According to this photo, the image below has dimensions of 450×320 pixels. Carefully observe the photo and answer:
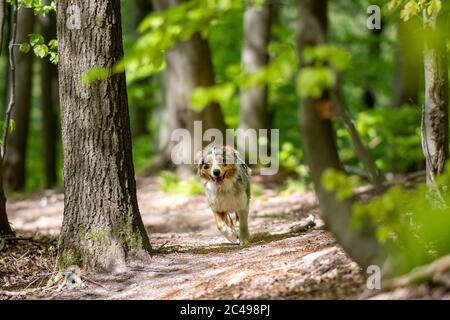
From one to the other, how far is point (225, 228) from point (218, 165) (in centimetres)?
89

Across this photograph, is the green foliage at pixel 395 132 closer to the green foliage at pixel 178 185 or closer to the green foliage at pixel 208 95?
the green foliage at pixel 178 185

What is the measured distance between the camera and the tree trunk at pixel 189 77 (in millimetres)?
14484

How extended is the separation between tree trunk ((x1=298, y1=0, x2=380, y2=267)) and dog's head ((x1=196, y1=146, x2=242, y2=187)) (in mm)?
3501

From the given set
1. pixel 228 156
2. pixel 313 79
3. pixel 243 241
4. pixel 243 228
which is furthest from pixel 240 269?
pixel 313 79

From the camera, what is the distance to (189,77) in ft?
47.8

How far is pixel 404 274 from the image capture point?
16.6 ft

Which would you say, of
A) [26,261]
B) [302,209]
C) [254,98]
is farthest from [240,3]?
[254,98]

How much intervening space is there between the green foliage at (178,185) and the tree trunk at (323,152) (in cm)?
869

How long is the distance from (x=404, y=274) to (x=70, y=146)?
147 inches

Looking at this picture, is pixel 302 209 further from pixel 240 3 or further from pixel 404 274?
pixel 240 3

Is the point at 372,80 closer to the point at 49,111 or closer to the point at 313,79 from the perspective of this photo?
the point at 49,111
